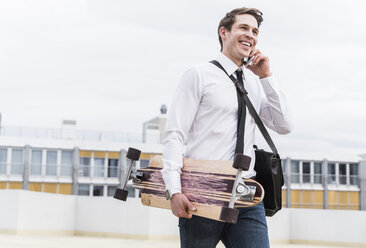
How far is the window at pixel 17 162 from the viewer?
37.3 metres

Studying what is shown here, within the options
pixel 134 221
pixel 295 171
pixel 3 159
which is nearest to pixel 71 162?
pixel 3 159

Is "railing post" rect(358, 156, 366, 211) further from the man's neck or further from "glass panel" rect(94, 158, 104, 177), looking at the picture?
the man's neck

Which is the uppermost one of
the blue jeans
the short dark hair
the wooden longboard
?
the short dark hair

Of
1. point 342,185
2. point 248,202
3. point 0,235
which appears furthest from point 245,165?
point 342,185

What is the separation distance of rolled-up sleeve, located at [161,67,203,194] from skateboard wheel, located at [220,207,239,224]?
254 mm

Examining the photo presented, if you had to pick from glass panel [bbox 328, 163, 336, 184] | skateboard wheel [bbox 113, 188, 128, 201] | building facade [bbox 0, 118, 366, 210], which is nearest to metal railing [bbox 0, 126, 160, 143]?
building facade [bbox 0, 118, 366, 210]

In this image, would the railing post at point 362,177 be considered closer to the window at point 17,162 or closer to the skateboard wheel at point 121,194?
the window at point 17,162

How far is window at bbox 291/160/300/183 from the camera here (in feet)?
142

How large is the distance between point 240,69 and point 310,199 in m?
43.4

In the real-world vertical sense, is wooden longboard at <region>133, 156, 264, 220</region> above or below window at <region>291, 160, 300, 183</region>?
above

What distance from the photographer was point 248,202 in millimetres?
2113

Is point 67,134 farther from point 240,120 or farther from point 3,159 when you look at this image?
point 240,120

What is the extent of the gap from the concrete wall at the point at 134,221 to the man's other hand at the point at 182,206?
10.3 meters

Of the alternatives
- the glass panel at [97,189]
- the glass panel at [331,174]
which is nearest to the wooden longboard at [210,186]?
the glass panel at [97,189]
